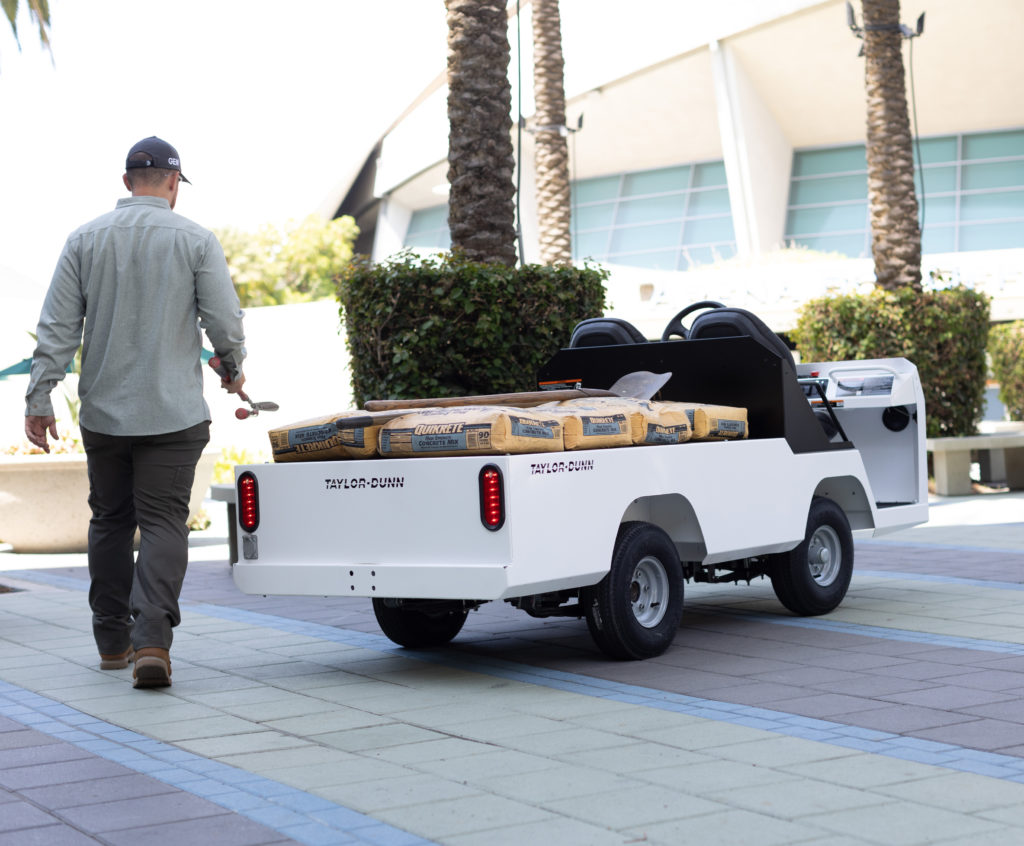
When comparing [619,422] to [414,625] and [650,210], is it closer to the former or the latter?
[414,625]

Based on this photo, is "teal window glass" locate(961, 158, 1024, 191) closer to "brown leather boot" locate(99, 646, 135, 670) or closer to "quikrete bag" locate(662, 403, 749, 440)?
"quikrete bag" locate(662, 403, 749, 440)

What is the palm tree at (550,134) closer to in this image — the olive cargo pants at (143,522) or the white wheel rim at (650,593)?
the white wheel rim at (650,593)

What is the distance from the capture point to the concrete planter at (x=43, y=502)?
12852 millimetres

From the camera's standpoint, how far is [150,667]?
5938mm

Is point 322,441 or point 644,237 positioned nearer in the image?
point 322,441

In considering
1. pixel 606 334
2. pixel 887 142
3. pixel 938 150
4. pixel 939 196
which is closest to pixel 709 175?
pixel 938 150

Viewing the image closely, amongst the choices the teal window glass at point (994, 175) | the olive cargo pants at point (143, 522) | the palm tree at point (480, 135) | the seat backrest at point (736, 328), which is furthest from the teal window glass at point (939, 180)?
the olive cargo pants at point (143, 522)

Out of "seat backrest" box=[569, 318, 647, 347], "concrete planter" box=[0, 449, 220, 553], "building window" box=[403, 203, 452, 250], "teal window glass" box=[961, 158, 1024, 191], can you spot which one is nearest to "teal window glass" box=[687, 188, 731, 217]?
"teal window glass" box=[961, 158, 1024, 191]

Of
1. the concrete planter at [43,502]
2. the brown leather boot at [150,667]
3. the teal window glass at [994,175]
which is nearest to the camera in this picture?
the brown leather boot at [150,667]

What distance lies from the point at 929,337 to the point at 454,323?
9269 millimetres

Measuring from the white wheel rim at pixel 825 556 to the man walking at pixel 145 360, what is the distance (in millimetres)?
3501

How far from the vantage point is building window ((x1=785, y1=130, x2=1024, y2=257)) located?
36.9m

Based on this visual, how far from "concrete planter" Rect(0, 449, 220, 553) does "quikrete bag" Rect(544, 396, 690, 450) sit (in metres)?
7.19

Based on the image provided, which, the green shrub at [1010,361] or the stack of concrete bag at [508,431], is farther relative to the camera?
the green shrub at [1010,361]
